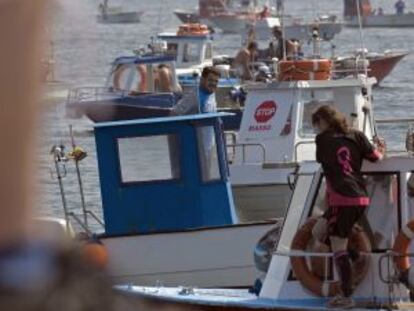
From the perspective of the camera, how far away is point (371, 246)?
985 cm

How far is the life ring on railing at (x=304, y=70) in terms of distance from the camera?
16531 millimetres

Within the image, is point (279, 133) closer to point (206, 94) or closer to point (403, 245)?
point (206, 94)

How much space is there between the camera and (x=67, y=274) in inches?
43.4

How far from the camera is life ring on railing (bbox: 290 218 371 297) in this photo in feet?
32.1

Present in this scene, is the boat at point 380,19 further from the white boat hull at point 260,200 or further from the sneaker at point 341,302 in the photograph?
the sneaker at point 341,302

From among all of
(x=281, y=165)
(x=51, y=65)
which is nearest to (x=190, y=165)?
(x=281, y=165)

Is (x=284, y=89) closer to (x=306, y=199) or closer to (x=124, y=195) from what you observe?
(x=124, y=195)

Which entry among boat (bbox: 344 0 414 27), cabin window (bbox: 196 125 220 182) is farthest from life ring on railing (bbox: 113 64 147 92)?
boat (bbox: 344 0 414 27)

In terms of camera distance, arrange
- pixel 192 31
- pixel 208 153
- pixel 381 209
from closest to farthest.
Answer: pixel 381 209, pixel 208 153, pixel 192 31

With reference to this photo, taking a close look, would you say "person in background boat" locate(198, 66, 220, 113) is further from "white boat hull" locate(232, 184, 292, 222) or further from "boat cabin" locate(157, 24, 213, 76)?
"boat cabin" locate(157, 24, 213, 76)

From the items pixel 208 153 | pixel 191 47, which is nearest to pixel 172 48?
pixel 191 47

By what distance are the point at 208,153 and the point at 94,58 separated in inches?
513

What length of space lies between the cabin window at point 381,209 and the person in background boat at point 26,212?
8819mm

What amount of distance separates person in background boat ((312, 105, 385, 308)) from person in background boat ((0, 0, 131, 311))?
8.57m
